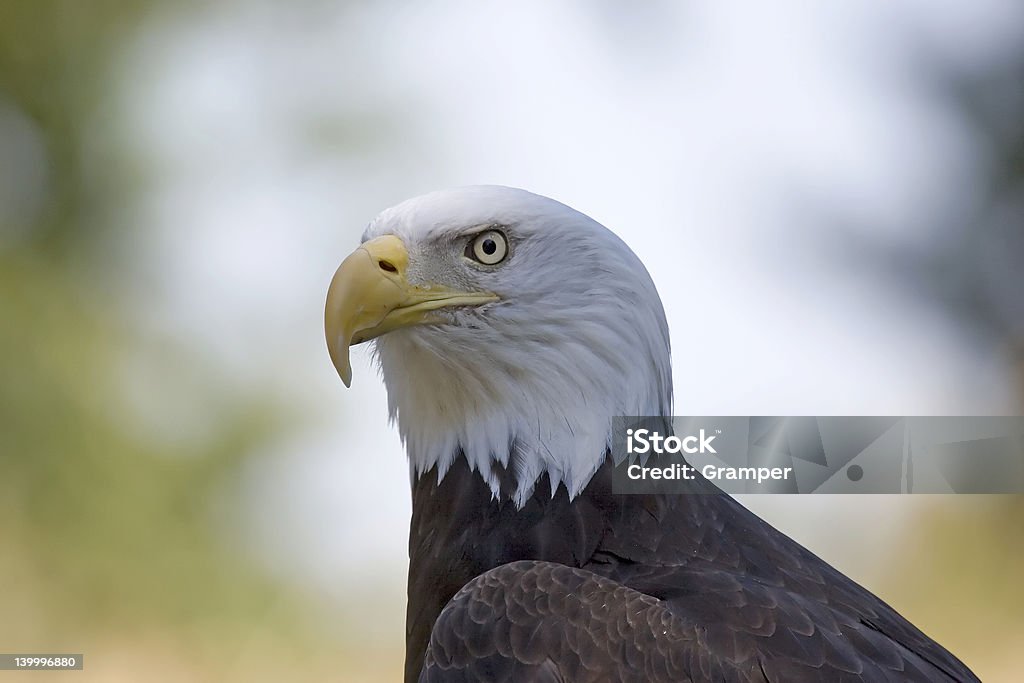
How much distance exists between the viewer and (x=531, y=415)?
1.99 metres

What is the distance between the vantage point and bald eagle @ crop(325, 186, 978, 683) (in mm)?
1820

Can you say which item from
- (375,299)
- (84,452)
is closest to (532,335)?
(375,299)

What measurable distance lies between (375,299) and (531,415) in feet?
1.21

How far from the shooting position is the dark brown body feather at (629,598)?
62.8 inches

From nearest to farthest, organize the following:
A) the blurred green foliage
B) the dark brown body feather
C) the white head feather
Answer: the dark brown body feather < the white head feather < the blurred green foliage

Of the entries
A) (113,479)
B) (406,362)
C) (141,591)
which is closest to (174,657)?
(141,591)

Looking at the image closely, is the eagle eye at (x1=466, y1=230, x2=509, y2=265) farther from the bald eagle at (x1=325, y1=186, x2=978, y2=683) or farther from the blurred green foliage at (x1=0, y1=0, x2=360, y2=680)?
the blurred green foliage at (x1=0, y1=0, x2=360, y2=680)

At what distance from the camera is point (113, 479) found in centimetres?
600

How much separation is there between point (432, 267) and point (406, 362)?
0.22 m

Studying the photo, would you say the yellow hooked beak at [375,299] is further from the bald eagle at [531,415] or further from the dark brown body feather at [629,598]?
the dark brown body feather at [629,598]

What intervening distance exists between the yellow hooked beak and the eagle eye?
0.21 feet

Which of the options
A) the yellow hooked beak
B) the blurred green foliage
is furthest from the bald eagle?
the blurred green foliage

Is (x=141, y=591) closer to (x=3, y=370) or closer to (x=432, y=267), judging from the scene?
(x=3, y=370)

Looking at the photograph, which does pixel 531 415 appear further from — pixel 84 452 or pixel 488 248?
pixel 84 452
